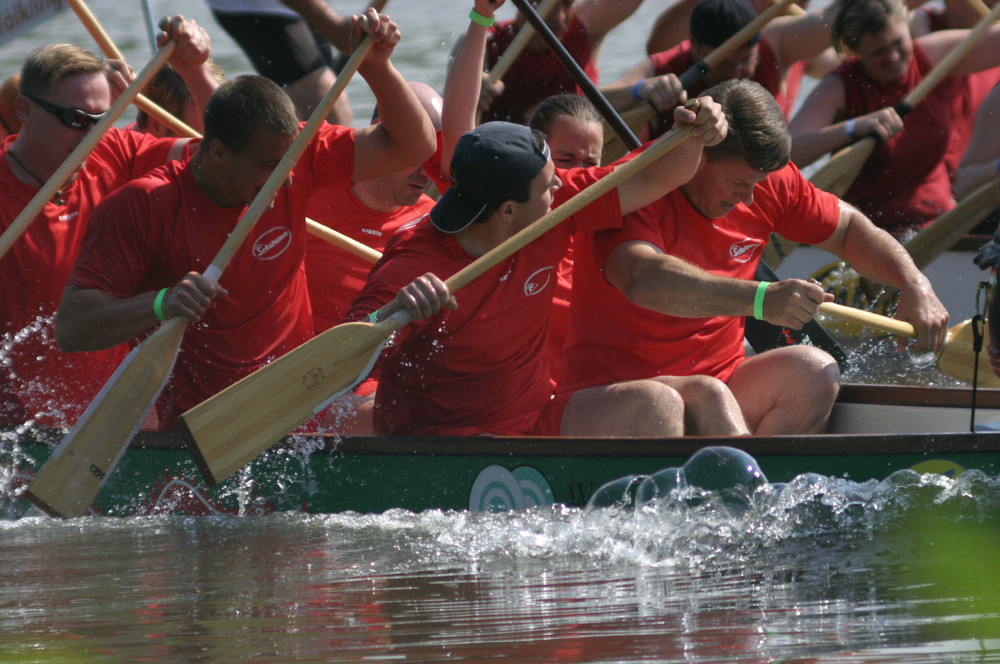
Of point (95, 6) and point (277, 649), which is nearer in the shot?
point (277, 649)

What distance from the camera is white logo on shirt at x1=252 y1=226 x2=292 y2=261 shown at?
4.29 meters

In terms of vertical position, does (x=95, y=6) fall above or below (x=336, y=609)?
above

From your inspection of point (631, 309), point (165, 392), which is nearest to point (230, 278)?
point (165, 392)

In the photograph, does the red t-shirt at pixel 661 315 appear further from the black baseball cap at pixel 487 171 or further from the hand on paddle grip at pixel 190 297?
the hand on paddle grip at pixel 190 297

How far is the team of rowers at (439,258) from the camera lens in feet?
13.0

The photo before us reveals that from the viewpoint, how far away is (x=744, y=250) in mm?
4383

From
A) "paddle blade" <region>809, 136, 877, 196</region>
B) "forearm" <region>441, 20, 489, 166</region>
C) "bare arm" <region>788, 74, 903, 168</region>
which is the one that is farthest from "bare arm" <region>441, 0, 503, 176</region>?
"bare arm" <region>788, 74, 903, 168</region>

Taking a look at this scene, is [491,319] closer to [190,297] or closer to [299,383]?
[299,383]

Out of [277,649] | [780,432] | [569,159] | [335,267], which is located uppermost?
[569,159]

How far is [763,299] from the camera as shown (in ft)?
12.9

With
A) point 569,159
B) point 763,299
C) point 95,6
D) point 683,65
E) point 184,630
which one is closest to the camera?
point 184,630

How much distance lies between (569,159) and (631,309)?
3.09 feet

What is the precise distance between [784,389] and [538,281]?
85 centimetres

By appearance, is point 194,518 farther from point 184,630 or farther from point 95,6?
point 95,6
